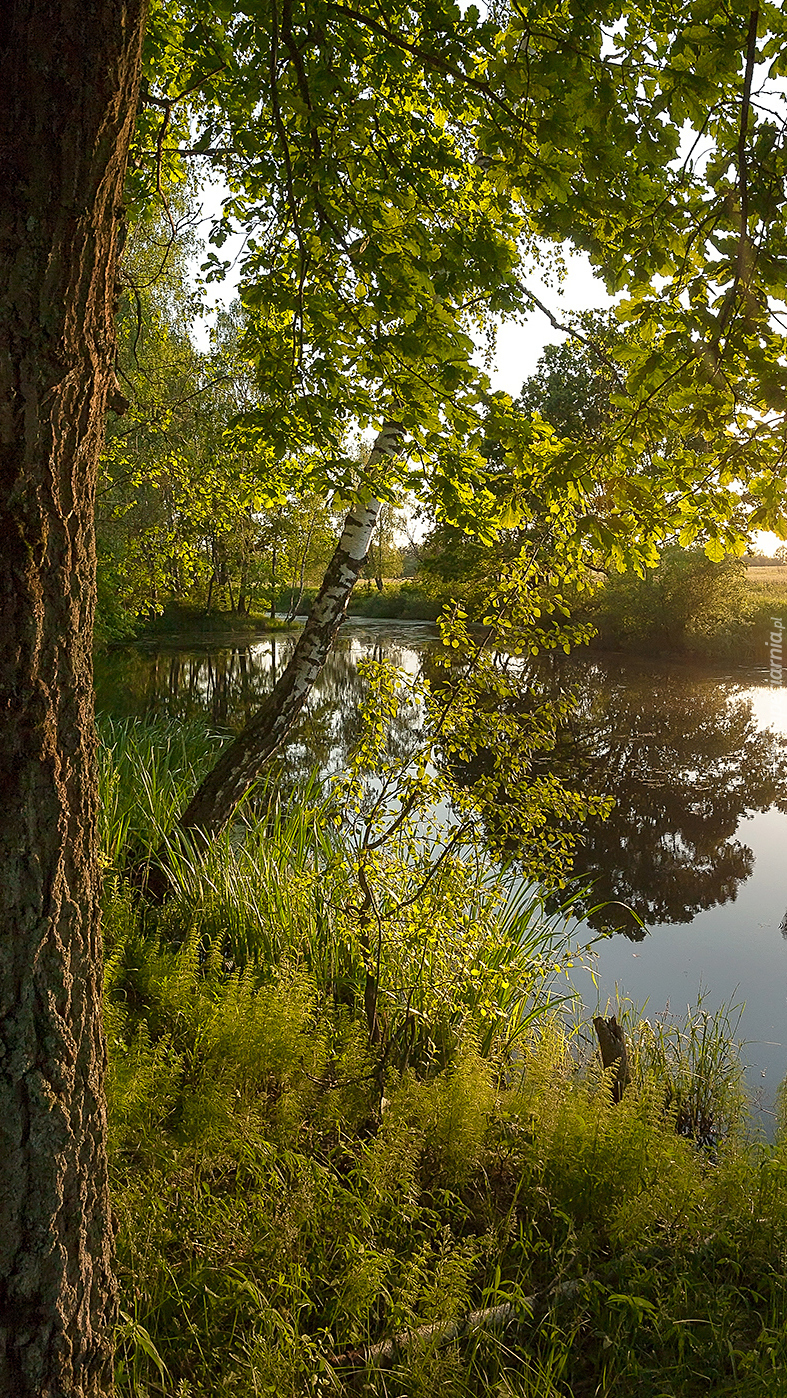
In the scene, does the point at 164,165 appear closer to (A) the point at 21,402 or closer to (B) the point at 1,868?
(A) the point at 21,402

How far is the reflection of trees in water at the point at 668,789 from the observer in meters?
7.80

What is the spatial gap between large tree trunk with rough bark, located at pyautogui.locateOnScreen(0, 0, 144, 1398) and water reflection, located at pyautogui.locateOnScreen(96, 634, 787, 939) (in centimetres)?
283

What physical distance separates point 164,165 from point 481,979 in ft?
16.3

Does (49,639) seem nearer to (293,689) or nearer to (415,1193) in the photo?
(415,1193)

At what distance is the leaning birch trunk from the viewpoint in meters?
4.99

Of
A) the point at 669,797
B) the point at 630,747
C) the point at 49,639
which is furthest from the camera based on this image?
the point at 630,747

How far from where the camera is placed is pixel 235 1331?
7.14 ft

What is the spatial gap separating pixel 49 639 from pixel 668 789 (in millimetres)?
10423

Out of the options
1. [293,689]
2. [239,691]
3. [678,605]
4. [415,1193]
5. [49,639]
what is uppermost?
[678,605]

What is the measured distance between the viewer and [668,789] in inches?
423

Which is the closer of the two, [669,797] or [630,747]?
[669,797]

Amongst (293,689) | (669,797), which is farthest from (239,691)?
(293,689)

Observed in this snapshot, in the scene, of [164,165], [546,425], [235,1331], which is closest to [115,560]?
[164,165]

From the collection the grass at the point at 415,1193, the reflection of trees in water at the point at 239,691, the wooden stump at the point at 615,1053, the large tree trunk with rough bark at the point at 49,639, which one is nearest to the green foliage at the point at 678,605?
the reflection of trees in water at the point at 239,691
